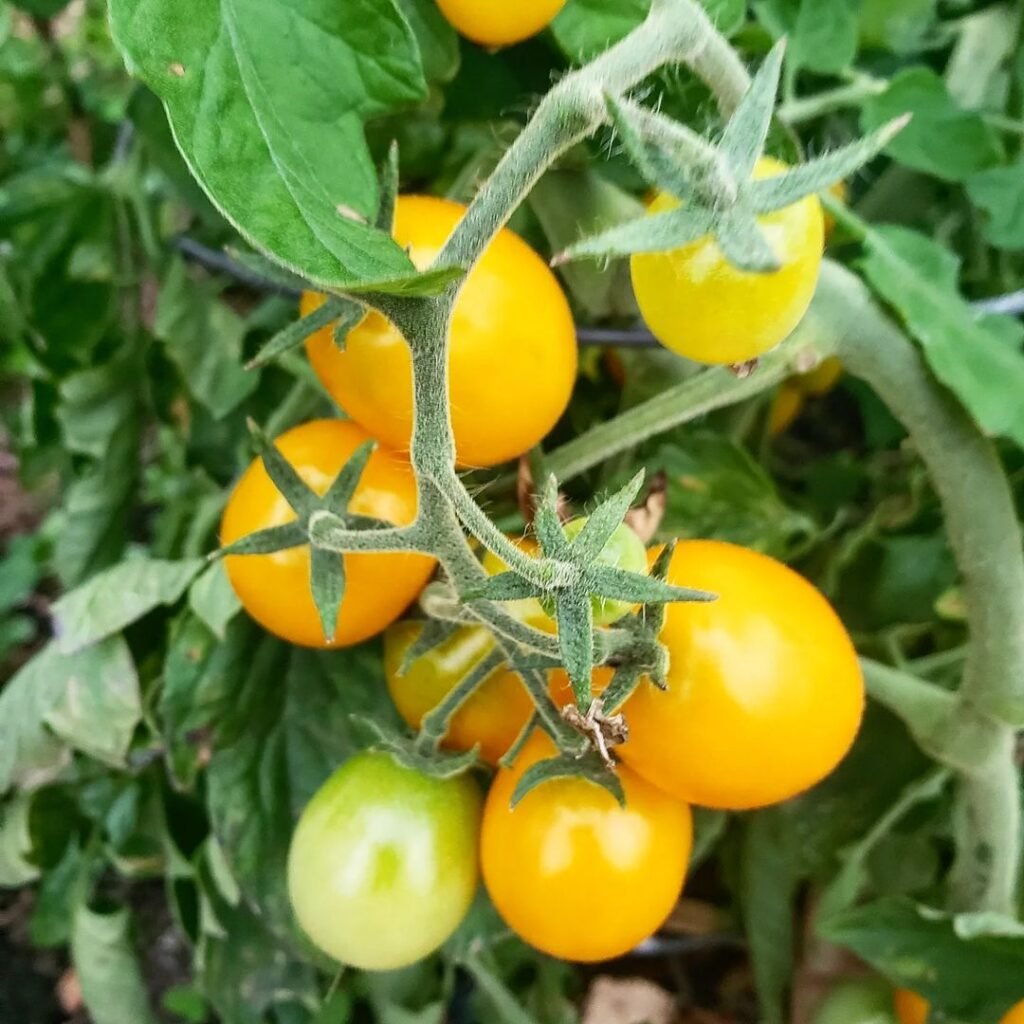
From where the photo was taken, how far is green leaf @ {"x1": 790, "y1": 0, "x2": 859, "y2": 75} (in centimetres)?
59

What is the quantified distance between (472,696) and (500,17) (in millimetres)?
307

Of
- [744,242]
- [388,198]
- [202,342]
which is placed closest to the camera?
[744,242]

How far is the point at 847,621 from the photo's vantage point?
754 millimetres

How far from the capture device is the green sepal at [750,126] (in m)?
0.27

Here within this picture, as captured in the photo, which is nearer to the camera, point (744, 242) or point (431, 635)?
point (744, 242)

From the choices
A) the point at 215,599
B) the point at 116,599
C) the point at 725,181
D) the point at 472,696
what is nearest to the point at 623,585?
the point at 725,181

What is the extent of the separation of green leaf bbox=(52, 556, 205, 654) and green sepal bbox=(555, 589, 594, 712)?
1.18 ft

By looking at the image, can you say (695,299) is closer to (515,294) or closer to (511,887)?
(515,294)

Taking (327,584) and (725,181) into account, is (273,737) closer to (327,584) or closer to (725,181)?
(327,584)

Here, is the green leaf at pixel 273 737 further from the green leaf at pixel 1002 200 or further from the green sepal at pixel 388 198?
the green leaf at pixel 1002 200

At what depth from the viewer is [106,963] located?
2.78 ft

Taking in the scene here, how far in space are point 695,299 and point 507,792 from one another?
274mm

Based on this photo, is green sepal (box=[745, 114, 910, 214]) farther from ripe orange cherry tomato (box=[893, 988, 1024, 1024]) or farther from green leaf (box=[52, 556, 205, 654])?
ripe orange cherry tomato (box=[893, 988, 1024, 1024])

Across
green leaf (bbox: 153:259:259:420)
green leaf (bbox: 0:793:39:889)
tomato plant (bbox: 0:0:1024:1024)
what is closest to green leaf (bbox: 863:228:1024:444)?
tomato plant (bbox: 0:0:1024:1024)
